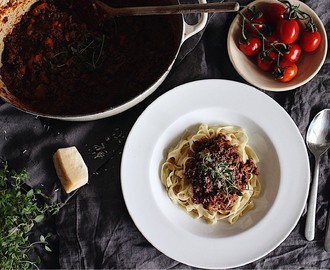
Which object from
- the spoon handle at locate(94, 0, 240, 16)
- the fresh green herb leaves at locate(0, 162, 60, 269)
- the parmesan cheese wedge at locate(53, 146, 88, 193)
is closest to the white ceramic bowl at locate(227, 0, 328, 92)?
the spoon handle at locate(94, 0, 240, 16)

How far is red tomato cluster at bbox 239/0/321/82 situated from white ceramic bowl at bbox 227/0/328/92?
3 centimetres

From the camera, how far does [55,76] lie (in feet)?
9.75

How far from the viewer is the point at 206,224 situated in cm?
299

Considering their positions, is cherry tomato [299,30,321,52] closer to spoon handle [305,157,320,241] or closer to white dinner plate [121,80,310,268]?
white dinner plate [121,80,310,268]

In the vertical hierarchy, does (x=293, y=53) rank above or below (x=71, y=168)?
above

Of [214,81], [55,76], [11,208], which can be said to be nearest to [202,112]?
[214,81]

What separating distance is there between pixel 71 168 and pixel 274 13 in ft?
4.87

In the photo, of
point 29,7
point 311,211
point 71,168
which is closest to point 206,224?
point 311,211

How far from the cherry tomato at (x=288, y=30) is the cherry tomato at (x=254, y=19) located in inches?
4.2

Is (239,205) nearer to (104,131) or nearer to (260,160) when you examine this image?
(260,160)

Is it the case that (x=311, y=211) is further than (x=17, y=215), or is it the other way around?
(x=311, y=211)

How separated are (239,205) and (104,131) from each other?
2.98ft

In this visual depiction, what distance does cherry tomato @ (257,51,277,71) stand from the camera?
297cm

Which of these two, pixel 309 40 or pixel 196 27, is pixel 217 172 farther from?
pixel 309 40
